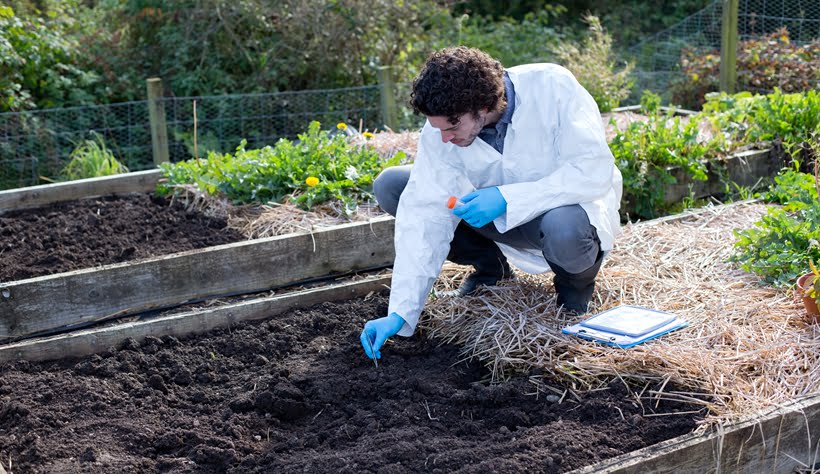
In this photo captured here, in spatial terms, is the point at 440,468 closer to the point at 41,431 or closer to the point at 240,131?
the point at 41,431

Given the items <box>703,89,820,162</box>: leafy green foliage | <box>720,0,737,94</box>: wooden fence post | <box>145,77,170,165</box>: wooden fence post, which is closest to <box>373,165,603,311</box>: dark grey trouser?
<box>703,89,820,162</box>: leafy green foliage

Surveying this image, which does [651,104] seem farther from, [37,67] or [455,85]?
[37,67]

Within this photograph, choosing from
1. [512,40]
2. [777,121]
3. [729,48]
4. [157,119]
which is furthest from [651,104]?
[512,40]

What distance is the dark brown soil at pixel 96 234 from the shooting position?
4094mm

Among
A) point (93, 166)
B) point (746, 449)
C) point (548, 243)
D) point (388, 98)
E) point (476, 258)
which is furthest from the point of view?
point (388, 98)

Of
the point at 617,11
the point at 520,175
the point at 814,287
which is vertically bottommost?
the point at 814,287

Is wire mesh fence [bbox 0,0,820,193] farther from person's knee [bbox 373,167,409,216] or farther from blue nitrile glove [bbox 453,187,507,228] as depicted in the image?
blue nitrile glove [bbox 453,187,507,228]

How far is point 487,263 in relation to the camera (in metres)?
3.69

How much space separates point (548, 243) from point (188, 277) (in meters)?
1.65

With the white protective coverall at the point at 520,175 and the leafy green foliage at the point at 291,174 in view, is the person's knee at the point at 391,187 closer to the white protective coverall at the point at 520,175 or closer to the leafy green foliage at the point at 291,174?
the white protective coverall at the point at 520,175

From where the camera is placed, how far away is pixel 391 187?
370cm

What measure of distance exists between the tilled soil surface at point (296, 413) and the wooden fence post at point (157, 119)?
3.15m

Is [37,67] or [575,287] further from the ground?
[37,67]

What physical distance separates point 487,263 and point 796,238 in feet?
4.12
